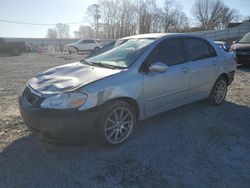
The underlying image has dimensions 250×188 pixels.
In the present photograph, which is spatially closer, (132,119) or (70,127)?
(70,127)

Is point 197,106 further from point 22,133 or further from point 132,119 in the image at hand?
point 22,133

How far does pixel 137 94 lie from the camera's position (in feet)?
13.2

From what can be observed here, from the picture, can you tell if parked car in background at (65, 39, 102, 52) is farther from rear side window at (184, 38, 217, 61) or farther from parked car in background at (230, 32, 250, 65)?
rear side window at (184, 38, 217, 61)

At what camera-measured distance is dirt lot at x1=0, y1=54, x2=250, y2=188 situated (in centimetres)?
313

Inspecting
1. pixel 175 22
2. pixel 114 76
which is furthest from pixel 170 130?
pixel 175 22

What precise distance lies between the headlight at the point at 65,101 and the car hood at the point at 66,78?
0.10 metres

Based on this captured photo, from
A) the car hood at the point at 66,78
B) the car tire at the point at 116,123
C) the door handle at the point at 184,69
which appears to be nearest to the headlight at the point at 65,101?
the car hood at the point at 66,78

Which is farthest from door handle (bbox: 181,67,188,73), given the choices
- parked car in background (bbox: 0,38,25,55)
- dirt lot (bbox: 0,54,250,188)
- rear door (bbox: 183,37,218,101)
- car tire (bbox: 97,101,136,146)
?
parked car in background (bbox: 0,38,25,55)

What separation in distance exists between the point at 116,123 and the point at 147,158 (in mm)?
664

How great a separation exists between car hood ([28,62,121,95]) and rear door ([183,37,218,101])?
5.73ft

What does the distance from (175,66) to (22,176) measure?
2.94 m

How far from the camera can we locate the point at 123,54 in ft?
14.8

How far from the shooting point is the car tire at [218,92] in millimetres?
5797

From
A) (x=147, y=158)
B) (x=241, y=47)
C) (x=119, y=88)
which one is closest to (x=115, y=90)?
(x=119, y=88)
